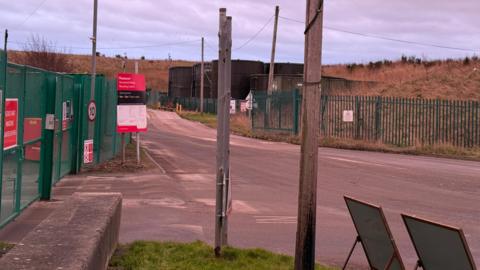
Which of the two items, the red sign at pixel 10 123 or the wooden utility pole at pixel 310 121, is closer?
the wooden utility pole at pixel 310 121

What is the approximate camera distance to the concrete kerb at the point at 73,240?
4590 millimetres

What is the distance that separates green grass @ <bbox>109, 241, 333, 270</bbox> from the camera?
6.52 meters

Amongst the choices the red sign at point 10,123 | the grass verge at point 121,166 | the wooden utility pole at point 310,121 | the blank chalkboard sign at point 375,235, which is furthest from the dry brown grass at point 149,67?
the wooden utility pole at point 310,121

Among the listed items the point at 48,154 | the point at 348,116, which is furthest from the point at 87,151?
the point at 348,116

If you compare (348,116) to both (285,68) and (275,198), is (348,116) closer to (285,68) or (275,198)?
(275,198)

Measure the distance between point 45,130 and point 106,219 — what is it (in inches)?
199

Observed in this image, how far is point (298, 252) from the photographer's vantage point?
5883mm

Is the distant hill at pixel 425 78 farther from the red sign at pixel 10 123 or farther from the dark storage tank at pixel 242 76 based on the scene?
the red sign at pixel 10 123

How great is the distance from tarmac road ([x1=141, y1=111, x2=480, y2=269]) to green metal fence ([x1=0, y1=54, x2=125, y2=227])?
171 centimetres

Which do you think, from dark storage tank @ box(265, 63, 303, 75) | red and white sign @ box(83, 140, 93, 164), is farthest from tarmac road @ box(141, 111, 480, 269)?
dark storage tank @ box(265, 63, 303, 75)

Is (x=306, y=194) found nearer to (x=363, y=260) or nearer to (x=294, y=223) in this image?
(x=363, y=260)

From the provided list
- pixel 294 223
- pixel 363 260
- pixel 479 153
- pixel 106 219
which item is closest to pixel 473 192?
pixel 294 223

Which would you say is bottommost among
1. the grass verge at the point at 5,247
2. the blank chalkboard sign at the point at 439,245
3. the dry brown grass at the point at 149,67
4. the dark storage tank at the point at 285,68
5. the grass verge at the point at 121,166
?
the grass verge at the point at 5,247

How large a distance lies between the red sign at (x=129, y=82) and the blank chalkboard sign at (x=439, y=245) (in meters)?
11.8
